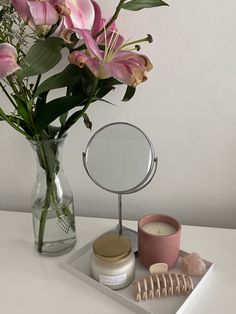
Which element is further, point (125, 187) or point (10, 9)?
point (125, 187)

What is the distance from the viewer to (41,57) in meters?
0.49

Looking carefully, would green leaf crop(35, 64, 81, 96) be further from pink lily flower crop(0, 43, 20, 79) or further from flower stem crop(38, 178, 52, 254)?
flower stem crop(38, 178, 52, 254)

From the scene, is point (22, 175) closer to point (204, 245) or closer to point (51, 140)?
point (51, 140)

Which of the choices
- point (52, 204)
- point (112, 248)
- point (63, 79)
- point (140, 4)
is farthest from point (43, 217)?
point (140, 4)

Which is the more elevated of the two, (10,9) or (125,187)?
(10,9)

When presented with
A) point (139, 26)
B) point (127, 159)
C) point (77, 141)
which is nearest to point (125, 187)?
point (127, 159)

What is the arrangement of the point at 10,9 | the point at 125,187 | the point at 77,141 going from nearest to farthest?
the point at 10,9 < the point at 125,187 < the point at 77,141

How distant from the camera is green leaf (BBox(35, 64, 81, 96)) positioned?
52 centimetres

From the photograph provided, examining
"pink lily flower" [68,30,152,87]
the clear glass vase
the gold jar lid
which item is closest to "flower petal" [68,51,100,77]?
"pink lily flower" [68,30,152,87]

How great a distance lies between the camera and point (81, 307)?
55cm

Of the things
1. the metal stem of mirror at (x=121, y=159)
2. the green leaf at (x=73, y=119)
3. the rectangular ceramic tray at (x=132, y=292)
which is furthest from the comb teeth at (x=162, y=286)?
the green leaf at (x=73, y=119)

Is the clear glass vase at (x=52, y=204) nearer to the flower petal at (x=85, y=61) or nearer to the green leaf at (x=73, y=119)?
the green leaf at (x=73, y=119)

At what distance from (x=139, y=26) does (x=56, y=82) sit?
20 centimetres

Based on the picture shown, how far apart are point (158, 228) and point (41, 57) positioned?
33 centimetres
